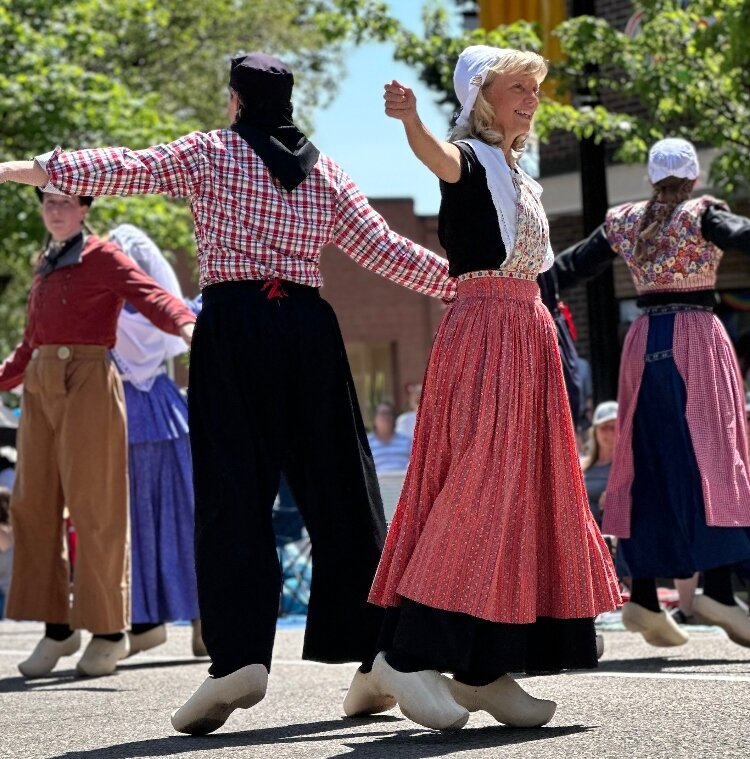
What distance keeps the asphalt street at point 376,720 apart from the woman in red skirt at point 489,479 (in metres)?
0.20

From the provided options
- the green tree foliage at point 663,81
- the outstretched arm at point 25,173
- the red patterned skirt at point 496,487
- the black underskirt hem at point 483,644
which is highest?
the green tree foliage at point 663,81

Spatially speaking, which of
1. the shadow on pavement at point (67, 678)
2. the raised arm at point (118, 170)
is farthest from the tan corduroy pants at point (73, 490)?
the raised arm at point (118, 170)

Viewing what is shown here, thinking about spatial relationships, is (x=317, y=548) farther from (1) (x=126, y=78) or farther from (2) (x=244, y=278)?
(1) (x=126, y=78)

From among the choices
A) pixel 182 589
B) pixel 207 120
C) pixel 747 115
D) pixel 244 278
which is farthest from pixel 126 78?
pixel 244 278

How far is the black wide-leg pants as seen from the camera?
5559 mm

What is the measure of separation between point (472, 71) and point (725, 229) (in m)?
2.45

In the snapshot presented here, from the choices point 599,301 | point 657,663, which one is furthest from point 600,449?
point 657,663

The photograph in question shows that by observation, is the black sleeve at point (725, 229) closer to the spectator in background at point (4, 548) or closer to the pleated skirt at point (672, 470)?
the pleated skirt at point (672, 470)

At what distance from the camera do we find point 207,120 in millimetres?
35594

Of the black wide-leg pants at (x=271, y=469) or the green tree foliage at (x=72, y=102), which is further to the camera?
the green tree foliage at (x=72, y=102)

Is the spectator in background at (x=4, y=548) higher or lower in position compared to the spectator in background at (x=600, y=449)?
lower

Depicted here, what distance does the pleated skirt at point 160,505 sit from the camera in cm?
898

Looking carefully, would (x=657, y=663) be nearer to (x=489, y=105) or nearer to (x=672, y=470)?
(x=672, y=470)

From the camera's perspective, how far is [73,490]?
8289 mm
